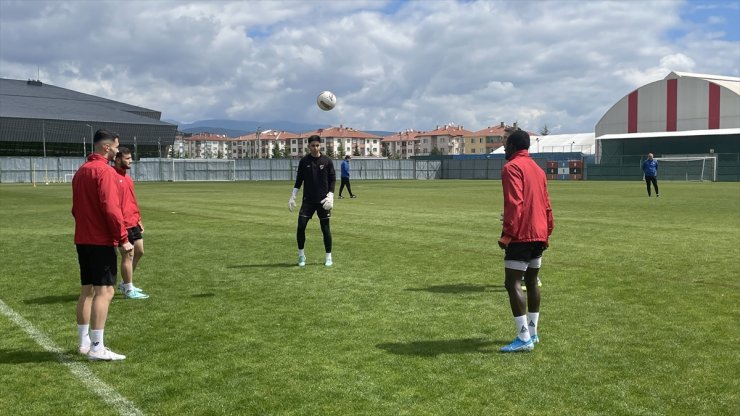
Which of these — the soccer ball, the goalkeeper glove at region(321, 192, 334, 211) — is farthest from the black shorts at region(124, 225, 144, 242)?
the soccer ball

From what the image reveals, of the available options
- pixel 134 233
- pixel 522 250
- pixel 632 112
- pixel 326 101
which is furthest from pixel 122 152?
pixel 632 112

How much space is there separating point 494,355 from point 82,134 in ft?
335

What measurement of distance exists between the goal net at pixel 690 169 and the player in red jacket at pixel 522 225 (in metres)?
65.5

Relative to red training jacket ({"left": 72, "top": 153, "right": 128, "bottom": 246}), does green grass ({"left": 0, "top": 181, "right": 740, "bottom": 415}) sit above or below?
below

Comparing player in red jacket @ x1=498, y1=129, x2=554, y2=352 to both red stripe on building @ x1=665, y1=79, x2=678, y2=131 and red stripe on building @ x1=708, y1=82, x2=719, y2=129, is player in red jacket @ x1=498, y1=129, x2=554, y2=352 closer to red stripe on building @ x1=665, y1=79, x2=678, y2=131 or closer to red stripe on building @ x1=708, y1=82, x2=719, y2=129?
red stripe on building @ x1=708, y1=82, x2=719, y2=129

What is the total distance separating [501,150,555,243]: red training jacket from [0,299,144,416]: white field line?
354 cm

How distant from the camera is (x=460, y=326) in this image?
24.1 feet

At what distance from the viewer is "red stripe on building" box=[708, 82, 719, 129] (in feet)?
242

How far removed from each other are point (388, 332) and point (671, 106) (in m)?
79.6

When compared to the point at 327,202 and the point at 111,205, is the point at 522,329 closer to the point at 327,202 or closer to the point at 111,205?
the point at 111,205

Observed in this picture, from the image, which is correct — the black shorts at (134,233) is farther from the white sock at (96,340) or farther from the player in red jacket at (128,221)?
the white sock at (96,340)

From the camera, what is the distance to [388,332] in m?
7.08

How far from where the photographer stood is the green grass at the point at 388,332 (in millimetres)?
5141

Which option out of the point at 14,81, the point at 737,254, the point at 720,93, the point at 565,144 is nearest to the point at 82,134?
the point at 14,81
